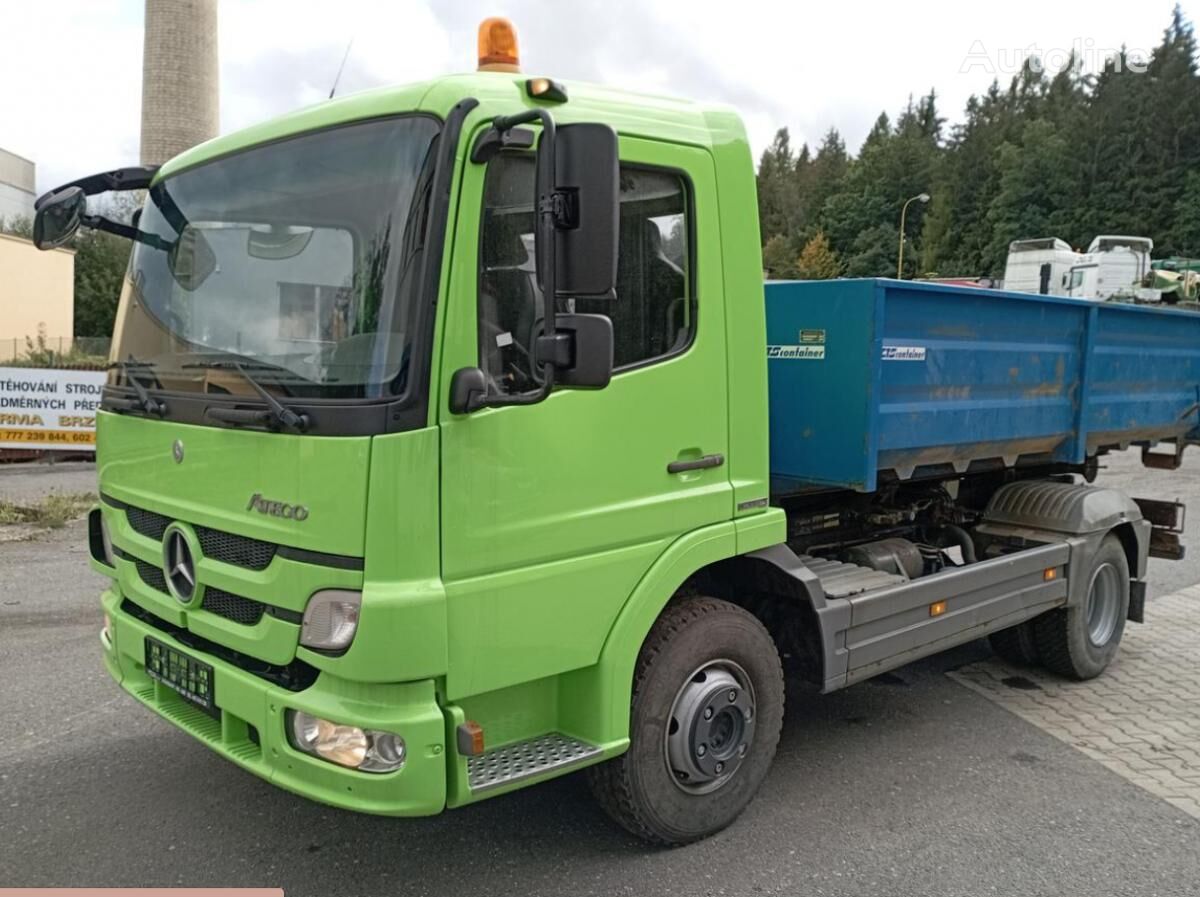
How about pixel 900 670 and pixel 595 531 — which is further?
pixel 900 670

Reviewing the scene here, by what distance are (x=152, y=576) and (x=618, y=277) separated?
1.95 m

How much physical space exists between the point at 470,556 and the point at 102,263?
5139cm

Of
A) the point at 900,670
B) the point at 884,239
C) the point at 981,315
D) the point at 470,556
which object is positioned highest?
the point at 884,239

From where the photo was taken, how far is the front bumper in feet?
8.74

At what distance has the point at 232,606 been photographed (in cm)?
300

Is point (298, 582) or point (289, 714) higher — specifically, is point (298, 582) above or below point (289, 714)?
above

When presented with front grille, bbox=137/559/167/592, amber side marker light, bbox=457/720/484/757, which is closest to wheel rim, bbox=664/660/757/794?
amber side marker light, bbox=457/720/484/757

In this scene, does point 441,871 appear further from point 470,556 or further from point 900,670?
point 900,670

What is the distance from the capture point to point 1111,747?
4.57 meters

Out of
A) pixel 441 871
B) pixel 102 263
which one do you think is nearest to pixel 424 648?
pixel 441 871

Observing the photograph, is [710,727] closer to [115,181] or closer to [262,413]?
[262,413]

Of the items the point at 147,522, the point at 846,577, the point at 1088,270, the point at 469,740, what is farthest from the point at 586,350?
the point at 1088,270

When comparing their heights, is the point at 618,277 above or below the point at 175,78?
below

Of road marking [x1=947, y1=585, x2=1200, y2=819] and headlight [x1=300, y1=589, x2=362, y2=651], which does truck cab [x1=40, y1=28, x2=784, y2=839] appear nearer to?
headlight [x1=300, y1=589, x2=362, y2=651]
